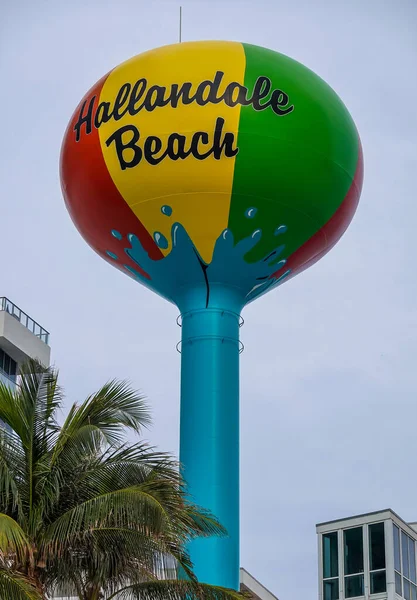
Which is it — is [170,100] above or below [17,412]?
above

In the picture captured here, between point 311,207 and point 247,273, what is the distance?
1778mm

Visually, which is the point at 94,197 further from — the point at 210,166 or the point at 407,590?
the point at 407,590

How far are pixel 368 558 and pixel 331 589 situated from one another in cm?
159

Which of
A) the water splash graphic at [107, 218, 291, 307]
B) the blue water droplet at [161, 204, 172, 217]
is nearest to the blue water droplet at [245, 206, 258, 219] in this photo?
the water splash graphic at [107, 218, 291, 307]

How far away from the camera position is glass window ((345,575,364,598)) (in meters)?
27.0

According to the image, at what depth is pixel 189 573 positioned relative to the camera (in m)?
13.7

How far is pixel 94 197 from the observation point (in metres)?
22.3

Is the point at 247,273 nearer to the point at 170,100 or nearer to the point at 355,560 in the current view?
the point at 170,100

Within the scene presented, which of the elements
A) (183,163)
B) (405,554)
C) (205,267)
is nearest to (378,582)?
(405,554)

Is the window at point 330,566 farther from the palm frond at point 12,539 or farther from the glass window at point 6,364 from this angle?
the palm frond at point 12,539

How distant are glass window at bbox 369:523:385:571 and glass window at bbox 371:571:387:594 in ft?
0.45

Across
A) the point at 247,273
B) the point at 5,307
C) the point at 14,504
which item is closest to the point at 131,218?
the point at 247,273

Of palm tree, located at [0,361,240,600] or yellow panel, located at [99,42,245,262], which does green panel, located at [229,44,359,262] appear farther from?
palm tree, located at [0,361,240,600]

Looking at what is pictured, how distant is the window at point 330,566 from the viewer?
2781 centimetres
